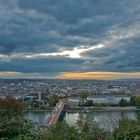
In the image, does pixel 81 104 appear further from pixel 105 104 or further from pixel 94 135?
pixel 94 135

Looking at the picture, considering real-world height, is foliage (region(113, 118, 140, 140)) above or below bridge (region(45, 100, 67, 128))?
above

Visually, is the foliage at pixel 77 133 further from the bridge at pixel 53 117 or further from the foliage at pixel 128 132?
the bridge at pixel 53 117

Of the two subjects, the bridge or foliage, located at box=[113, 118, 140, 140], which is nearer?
foliage, located at box=[113, 118, 140, 140]

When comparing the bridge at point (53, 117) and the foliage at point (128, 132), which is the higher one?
the foliage at point (128, 132)

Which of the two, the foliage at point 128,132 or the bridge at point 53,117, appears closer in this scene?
the foliage at point 128,132

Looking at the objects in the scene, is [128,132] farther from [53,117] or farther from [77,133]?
[53,117]

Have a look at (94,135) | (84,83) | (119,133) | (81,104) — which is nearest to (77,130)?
(94,135)

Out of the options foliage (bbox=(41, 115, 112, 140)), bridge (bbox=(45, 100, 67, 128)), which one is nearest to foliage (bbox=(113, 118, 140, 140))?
foliage (bbox=(41, 115, 112, 140))

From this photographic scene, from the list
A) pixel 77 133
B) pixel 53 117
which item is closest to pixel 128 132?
pixel 77 133

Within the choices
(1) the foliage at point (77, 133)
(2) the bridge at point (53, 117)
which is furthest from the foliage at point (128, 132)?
(2) the bridge at point (53, 117)

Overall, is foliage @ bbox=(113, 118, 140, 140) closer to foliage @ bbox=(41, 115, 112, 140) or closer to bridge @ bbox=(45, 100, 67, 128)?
foliage @ bbox=(41, 115, 112, 140)

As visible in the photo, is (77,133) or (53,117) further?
(53,117)
